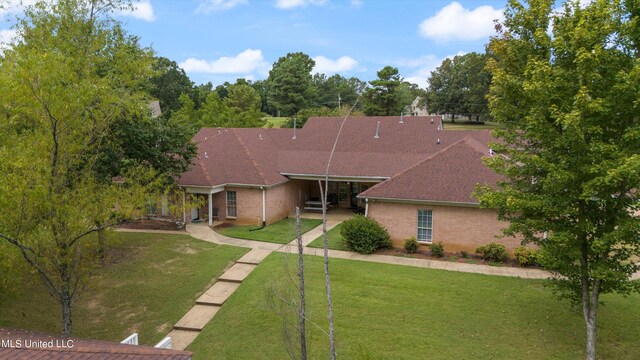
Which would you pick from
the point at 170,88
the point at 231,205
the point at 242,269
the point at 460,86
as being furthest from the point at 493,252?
the point at 170,88

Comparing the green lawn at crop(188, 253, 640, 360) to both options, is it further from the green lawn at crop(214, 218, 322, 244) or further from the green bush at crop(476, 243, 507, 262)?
the green lawn at crop(214, 218, 322, 244)

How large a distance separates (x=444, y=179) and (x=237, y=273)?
10.4m

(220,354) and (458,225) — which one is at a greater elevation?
(458,225)

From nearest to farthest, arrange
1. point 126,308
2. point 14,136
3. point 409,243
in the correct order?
point 14,136, point 126,308, point 409,243

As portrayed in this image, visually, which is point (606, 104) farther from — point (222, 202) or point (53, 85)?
point (222, 202)

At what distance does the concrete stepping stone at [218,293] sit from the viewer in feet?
47.3

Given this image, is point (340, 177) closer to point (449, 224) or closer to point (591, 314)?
point (449, 224)

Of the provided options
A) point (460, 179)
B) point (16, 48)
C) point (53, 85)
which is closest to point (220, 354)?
point (53, 85)

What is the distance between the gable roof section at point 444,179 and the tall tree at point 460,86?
1793 inches

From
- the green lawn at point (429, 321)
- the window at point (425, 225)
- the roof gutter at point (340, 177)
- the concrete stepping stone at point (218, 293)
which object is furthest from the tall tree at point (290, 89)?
the green lawn at point (429, 321)

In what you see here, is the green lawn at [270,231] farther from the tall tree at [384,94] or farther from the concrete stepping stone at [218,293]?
the tall tree at [384,94]

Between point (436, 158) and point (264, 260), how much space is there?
10145mm

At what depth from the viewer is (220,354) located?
1150 centimetres

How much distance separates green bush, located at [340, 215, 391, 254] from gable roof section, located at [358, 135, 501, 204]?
146 cm
